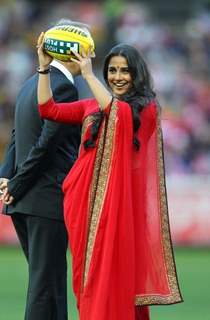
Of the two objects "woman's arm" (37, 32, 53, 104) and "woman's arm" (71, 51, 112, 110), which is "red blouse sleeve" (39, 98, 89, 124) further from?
"woman's arm" (71, 51, 112, 110)

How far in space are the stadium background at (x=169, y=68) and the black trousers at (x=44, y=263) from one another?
676cm

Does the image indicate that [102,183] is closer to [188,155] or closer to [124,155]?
[124,155]

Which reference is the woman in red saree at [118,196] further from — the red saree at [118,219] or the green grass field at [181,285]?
the green grass field at [181,285]

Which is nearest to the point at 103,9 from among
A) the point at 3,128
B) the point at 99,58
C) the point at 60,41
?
the point at 99,58

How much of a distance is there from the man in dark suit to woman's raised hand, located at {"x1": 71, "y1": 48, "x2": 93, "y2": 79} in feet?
1.34

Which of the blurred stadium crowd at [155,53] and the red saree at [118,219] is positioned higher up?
the blurred stadium crowd at [155,53]

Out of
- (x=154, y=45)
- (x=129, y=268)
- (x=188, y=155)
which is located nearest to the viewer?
(x=129, y=268)

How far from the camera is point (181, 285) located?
11.6m

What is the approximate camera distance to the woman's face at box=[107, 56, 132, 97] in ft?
22.1

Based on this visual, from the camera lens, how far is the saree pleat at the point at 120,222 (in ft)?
21.5

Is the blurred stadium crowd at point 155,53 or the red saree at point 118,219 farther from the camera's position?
the blurred stadium crowd at point 155,53

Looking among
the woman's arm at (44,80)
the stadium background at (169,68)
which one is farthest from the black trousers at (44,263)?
the stadium background at (169,68)

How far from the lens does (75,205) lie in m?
6.69

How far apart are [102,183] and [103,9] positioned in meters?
13.0
